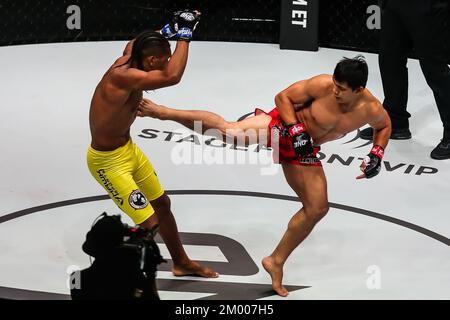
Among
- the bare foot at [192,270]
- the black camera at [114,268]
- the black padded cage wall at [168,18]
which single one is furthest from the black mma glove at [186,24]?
the black padded cage wall at [168,18]

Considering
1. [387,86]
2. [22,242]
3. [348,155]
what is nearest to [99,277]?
[22,242]

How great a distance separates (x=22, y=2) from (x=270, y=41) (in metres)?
2.40

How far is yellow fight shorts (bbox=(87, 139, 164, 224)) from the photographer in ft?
14.7

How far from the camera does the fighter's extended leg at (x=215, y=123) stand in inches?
176

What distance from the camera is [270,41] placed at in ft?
30.4

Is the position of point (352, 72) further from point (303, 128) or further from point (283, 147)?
point (283, 147)

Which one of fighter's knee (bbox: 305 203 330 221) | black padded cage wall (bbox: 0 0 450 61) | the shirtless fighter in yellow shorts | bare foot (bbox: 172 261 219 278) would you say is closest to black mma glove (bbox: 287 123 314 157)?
fighter's knee (bbox: 305 203 330 221)

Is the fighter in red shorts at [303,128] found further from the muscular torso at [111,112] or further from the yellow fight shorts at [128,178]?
the yellow fight shorts at [128,178]

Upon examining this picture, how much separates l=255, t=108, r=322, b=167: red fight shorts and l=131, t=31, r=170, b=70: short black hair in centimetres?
67

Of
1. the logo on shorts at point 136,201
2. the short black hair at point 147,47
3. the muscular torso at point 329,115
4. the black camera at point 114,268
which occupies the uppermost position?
the short black hair at point 147,47

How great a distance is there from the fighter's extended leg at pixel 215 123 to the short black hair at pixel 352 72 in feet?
1.67

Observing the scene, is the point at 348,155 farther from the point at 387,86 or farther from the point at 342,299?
the point at 342,299
